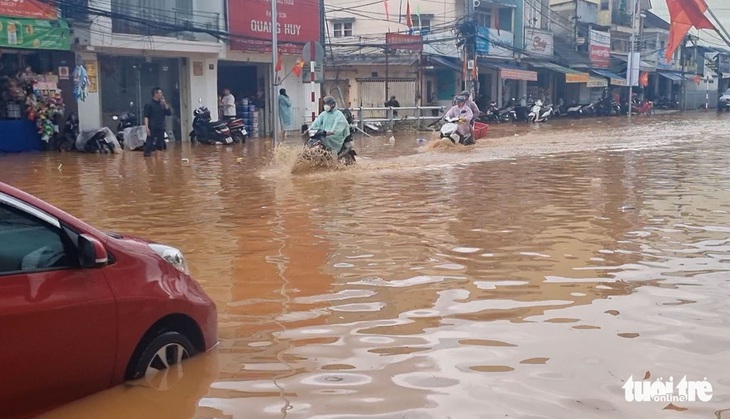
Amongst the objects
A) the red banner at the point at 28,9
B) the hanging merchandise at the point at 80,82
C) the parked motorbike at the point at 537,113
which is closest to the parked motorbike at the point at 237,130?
the hanging merchandise at the point at 80,82

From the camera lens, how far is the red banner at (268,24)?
26.4 metres

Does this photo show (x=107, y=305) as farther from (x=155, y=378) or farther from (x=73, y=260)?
(x=155, y=378)

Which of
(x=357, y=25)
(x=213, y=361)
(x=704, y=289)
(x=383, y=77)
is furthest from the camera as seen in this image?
(x=357, y=25)

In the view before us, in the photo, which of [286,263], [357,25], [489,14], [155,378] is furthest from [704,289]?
[489,14]

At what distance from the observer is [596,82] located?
50.6 metres

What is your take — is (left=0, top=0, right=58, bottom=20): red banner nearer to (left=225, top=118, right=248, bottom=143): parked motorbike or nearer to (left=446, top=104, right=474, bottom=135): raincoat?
(left=225, top=118, right=248, bottom=143): parked motorbike

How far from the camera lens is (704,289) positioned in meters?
6.19

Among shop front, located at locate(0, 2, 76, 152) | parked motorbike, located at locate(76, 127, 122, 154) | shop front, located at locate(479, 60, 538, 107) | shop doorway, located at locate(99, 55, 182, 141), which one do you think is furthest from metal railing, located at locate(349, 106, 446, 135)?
shop front, located at locate(0, 2, 76, 152)

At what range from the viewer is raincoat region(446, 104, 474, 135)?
20.7 m

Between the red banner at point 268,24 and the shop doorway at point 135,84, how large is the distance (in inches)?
88.8

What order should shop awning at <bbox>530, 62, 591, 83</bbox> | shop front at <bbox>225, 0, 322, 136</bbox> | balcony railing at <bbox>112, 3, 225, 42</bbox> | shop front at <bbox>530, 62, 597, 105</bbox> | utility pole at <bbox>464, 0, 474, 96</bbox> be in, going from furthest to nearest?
shop front at <bbox>530, 62, 597, 105</bbox>, shop awning at <bbox>530, 62, 591, 83</bbox>, utility pole at <bbox>464, 0, 474, 96</bbox>, shop front at <bbox>225, 0, 322, 136</bbox>, balcony railing at <bbox>112, 3, 225, 42</bbox>

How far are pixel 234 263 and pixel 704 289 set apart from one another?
3.87 m

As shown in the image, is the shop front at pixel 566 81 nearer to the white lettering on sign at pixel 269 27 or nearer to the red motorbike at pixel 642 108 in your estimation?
the red motorbike at pixel 642 108

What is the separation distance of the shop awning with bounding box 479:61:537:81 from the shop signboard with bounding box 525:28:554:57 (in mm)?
2532
